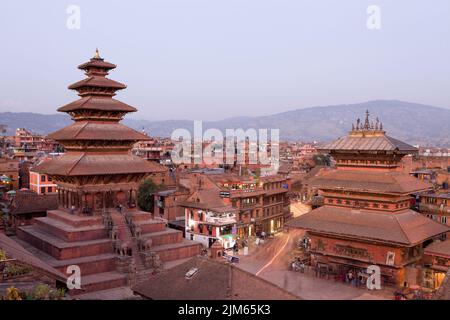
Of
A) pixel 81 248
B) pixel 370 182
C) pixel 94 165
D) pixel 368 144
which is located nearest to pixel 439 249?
pixel 370 182

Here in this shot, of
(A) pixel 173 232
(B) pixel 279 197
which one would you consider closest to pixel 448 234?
(A) pixel 173 232

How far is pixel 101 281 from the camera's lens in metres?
27.0

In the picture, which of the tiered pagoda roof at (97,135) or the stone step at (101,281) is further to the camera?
the tiered pagoda roof at (97,135)

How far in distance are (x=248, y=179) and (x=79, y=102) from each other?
24.0 meters

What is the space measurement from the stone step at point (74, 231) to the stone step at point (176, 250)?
3952mm

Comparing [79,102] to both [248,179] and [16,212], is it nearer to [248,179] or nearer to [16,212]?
[16,212]

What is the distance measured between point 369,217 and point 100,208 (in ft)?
65.2

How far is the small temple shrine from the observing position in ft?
95.0

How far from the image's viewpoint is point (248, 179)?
175 feet

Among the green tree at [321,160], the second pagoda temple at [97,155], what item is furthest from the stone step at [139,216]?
the green tree at [321,160]

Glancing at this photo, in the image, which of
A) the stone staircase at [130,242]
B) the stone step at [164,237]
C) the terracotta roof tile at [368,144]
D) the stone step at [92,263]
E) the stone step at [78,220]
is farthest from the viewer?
the stone step at [164,237]

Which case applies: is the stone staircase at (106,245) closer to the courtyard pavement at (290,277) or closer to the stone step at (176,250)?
the stone step at (176,250)

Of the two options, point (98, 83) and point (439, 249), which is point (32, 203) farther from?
point (439, 249)

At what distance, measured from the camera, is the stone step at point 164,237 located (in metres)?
32.4
